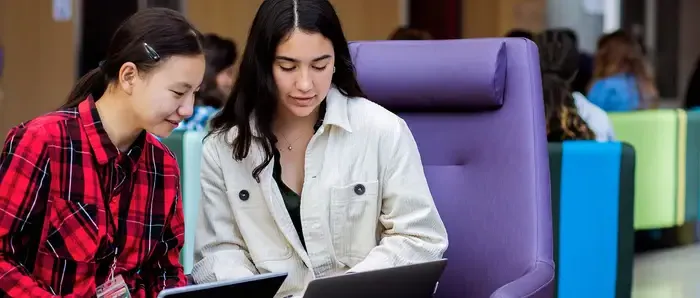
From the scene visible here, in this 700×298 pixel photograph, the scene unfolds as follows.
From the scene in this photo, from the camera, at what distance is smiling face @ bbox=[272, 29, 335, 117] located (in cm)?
230

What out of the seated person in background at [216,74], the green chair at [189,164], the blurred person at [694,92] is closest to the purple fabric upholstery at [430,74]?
the green chair at [189,164]

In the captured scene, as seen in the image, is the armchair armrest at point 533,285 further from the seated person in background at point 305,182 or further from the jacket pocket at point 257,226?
the jacket pocket at point 257,226

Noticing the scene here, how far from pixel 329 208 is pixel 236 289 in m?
0.48

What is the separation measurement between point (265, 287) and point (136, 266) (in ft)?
0.95

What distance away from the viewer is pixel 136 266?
2.15 metres

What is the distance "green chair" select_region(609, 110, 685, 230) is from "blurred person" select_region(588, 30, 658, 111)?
86 cm

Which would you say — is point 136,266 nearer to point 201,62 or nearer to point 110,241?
point 110,241

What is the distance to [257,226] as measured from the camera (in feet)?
7.90

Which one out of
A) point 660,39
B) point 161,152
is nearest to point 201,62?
point 161,152

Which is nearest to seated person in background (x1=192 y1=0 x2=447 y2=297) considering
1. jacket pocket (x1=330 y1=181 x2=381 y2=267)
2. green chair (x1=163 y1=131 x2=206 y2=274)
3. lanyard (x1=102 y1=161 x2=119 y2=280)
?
jacket pocket (x1=330 y1=181 x2=381 y2=267)

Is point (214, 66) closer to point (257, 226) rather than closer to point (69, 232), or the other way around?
point (257, 226)

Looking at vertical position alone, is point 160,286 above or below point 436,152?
below

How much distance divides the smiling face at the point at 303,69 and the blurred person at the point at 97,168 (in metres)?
0.23

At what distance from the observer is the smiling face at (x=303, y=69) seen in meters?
2.30
